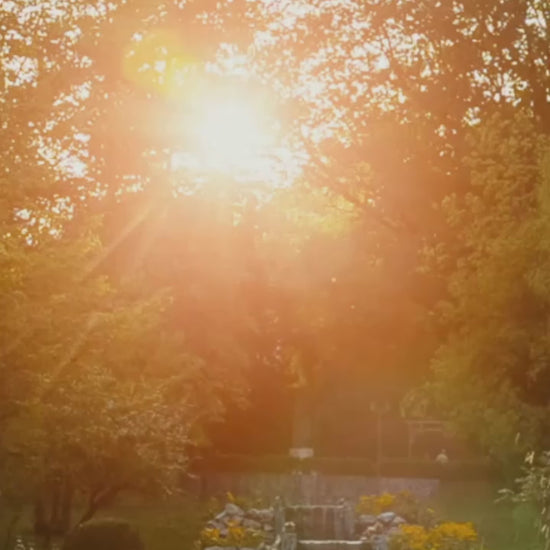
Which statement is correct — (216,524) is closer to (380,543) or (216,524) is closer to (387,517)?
(387,517)

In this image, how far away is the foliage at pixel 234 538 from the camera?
29.0 metres

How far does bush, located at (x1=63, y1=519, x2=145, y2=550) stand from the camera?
28.2m

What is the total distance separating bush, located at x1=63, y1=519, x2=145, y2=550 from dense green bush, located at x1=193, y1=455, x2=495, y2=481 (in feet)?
82.5

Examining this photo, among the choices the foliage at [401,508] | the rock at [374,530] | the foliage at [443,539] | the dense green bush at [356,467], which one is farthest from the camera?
the dense green bush at [356,467]

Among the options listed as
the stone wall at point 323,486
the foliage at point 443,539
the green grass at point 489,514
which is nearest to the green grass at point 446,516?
Result: the green grass at point 489,514

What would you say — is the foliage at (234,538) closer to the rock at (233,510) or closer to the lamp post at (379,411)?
the rock at (233,510)

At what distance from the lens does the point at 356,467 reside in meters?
53.7

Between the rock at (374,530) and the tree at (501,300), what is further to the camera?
the tree at (501,300)

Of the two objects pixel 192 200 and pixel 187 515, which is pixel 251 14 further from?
pixel 187 515

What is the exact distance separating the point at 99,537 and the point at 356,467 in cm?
2620

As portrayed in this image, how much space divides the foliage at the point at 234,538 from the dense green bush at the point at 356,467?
2315 cm

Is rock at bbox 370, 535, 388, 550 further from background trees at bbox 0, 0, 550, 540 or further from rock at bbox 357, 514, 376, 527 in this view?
background trees at bbox 0, 0, 550, 540

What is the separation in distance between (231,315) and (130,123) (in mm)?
9722

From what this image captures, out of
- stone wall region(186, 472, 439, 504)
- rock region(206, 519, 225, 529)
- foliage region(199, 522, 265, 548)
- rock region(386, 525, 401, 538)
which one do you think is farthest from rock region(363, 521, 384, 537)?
stone wall region(186, 472, 439, 504)
